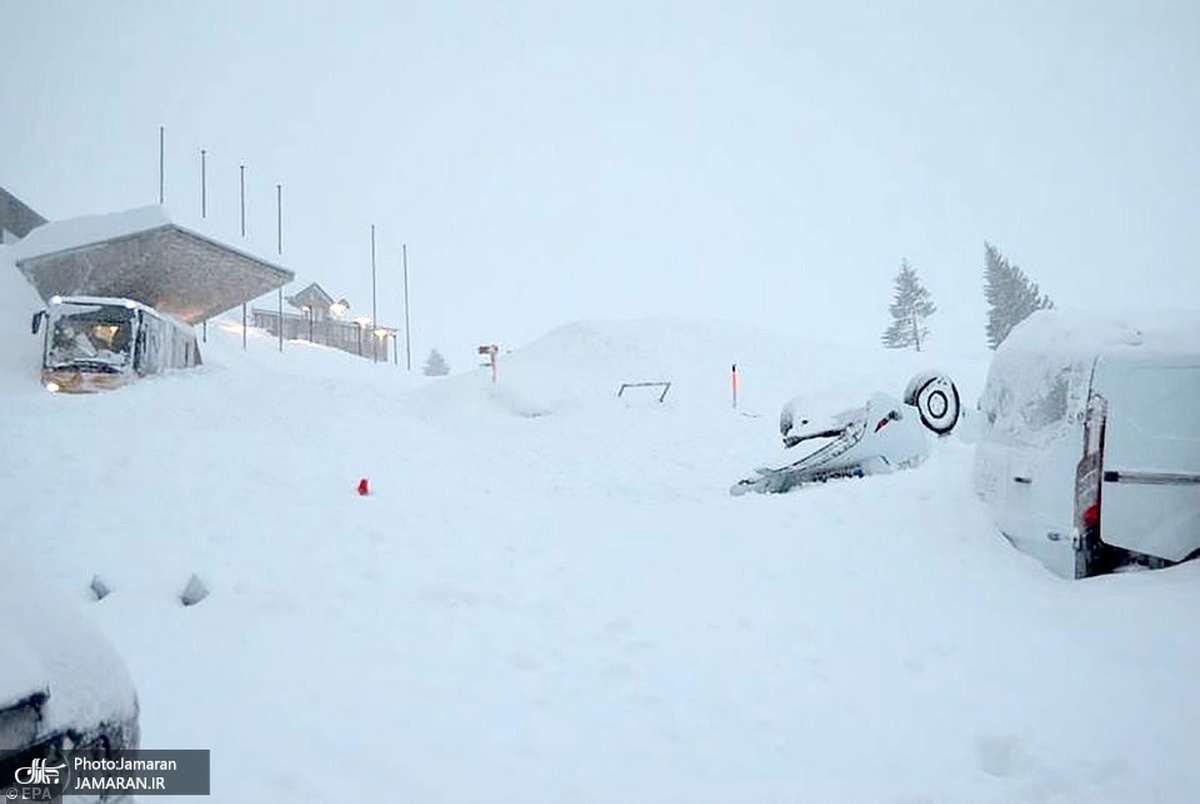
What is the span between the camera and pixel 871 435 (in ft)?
33.3

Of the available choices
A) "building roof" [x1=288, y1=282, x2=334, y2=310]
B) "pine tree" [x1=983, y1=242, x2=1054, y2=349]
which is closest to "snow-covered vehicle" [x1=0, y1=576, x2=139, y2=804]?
"pine tree" [x1=983, y1=242, x2=1054, y2=349]

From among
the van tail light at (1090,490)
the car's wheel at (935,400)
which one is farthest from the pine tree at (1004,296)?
the van tail light at (1090,490)

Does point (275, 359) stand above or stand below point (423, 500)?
above

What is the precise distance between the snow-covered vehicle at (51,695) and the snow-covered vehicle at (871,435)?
966cm

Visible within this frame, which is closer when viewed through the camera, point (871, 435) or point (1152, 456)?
point (1152, 456)

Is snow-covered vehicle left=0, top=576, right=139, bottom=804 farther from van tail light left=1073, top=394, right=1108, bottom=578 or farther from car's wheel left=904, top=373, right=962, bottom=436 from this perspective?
car's wheel left=904, top=373, right=962, bottom=436

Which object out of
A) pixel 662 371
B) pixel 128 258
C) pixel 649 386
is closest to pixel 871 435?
pixel 649 386

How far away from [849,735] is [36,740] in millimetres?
3988

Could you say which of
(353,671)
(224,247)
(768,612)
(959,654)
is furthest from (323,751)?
(224,247)

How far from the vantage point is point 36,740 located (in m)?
1.84

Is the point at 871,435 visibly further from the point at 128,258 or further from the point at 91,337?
the point at 128,258

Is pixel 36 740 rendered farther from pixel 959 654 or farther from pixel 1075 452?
pixel 1075 452

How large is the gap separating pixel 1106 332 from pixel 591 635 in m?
5.03

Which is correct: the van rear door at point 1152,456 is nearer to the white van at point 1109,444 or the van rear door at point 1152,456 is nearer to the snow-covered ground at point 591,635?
the white van at point 1109,444
